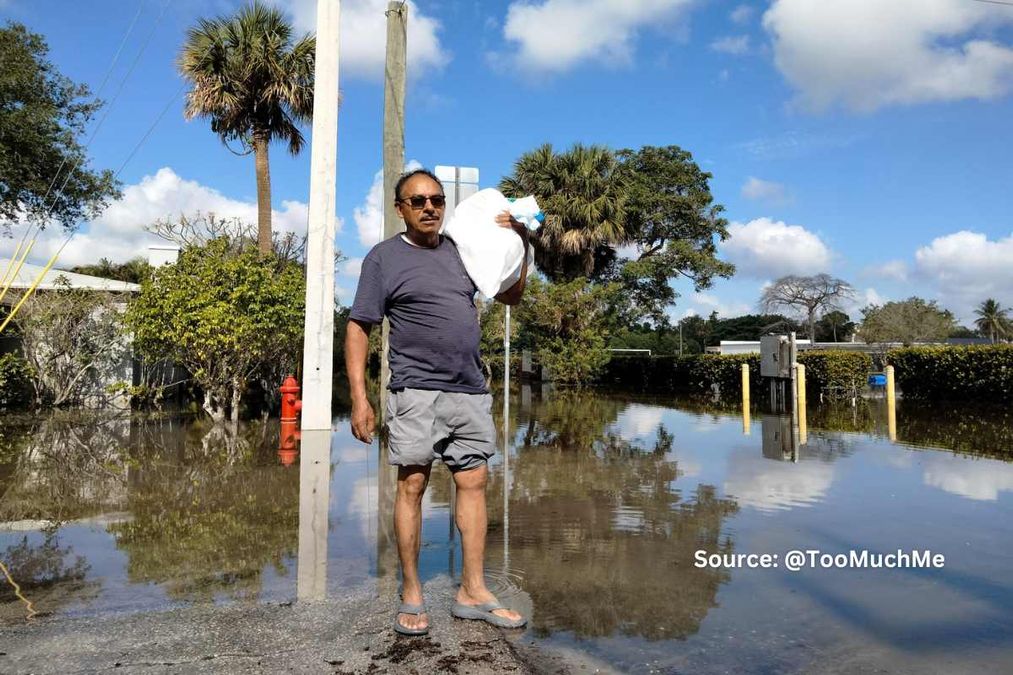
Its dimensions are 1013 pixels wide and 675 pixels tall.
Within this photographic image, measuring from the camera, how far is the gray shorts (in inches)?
120

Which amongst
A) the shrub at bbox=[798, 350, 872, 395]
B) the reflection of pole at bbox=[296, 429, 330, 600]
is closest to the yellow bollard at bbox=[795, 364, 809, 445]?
the reflection of pole at bbox=[296, 429, 330, 600]

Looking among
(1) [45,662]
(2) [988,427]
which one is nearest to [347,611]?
(1) [45,662]

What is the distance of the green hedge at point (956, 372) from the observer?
1745cm

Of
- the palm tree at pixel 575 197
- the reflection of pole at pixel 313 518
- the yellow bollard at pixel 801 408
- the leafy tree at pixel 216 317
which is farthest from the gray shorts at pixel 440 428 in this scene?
the palm tree at pixel 575 197

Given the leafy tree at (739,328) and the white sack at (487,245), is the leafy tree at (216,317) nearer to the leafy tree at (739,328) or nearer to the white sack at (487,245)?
the white sack at (487,245)

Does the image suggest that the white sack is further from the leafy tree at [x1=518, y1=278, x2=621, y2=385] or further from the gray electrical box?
the leafy tree at [x1=518, y1=278, x2=621, y2=385]

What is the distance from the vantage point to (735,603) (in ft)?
11.4

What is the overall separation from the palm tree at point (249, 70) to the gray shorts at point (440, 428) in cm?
1527

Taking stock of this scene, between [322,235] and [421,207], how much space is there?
24.4 ft

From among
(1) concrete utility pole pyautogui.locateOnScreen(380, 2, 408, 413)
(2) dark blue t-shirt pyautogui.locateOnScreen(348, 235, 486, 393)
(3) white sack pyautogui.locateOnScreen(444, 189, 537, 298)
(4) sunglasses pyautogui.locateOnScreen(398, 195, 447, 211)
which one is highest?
(1) concrete utility pole pyautogui.locateOnScreen(380, 2, 408, 413)

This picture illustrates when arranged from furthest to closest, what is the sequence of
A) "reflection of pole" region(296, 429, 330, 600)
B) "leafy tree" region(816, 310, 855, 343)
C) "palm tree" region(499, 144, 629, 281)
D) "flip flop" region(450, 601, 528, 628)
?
"leafy tree" region(816, 310, 855, 343), "palm tree" region(499, 144, 629, 281), "reflection of pole" region(296, 429, 330, 600), "flip flop" region(450, 601, 528, 628)

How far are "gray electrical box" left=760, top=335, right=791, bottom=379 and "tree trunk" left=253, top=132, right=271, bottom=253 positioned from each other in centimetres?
1182

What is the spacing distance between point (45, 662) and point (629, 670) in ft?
6.69

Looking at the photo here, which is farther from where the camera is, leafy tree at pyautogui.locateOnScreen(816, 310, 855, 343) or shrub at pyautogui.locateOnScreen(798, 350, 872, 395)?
leafy tree at pyautogui.locateOnScreen(816, 310, 855, 343)
